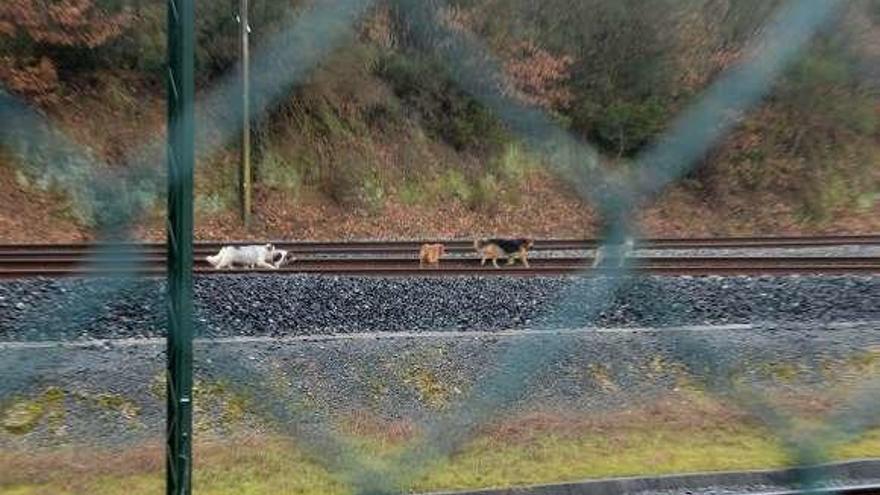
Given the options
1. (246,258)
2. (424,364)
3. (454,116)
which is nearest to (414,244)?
(246,258)

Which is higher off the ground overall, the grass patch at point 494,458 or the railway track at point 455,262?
the railway track at point 455,262

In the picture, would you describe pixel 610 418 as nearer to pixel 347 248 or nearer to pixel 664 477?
pixel 664 477

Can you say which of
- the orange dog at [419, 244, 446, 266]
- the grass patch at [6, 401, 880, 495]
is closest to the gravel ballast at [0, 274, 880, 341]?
the grass patch at [6, 401, 880, 495]

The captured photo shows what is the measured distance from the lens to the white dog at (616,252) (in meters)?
0.95

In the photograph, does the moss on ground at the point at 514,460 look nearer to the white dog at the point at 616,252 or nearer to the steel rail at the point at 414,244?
the white dog at the point at 616,252

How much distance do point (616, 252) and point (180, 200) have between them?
0.41 m

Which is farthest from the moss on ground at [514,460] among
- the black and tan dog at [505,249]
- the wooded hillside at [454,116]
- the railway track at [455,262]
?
the black and tan dog at [505,249]

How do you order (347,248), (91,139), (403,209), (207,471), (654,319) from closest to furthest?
(207,471) < (654,319) < (91,139) < (347,248) < (403,209)

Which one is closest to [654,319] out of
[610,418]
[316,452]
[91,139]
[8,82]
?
[610,418]

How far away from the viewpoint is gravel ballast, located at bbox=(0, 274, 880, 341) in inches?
98.1

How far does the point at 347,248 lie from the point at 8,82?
5.97 feet

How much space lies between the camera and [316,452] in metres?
1.07

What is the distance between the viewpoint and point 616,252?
3.15 ft

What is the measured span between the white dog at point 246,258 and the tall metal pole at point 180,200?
3.45 meters
